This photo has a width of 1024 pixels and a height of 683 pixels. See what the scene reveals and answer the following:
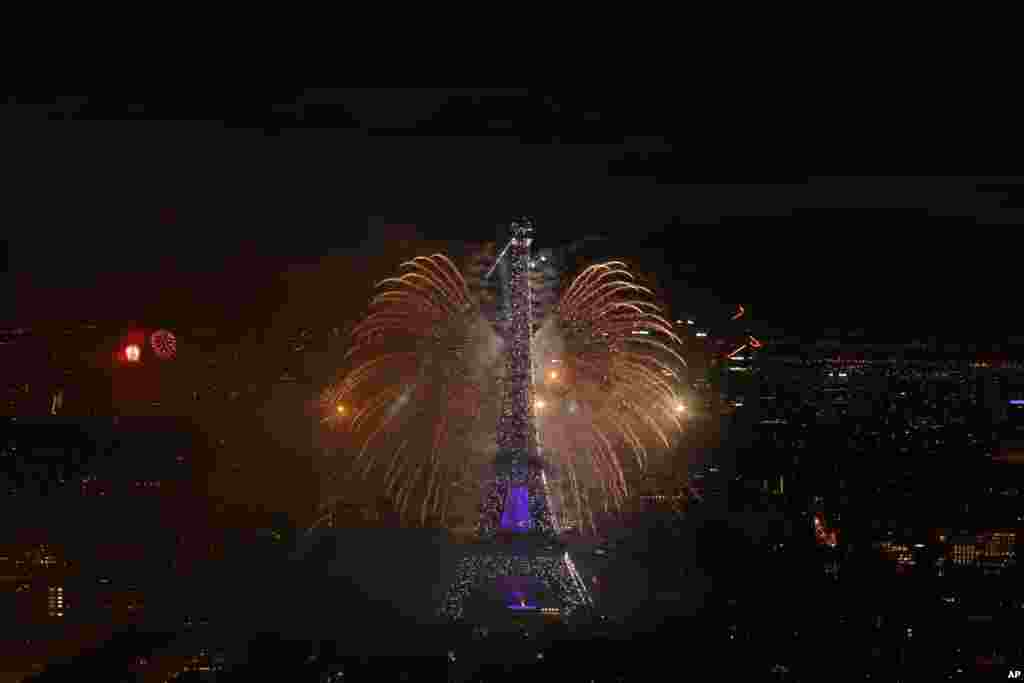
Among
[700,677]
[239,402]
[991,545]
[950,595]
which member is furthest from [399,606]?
[239,402]

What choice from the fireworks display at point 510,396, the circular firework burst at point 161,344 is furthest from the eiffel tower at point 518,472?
the circular firework burst at point 161,344

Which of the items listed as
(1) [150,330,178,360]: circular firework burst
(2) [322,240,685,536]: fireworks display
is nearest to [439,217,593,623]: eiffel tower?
(2) [322,240,685,536]: fireworks display

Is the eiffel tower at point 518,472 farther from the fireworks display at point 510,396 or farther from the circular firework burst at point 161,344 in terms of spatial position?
the circular firework burst at point 161,344

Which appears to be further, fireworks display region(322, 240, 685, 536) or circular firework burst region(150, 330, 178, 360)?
fireworks display region(322, 240, 685, 536)

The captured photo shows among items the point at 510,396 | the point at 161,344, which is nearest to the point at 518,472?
the point at 510,396

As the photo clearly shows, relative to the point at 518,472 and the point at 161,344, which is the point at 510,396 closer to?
the point at 518,472

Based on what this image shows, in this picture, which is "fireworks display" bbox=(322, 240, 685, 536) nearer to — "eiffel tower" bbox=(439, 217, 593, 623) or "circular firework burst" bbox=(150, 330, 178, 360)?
"eiffel tower" bbox=(439, 217, 593, 623)

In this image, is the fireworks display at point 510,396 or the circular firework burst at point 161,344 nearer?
the circular firework burst at point 161,344

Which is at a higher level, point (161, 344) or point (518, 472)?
point (161, 344)
